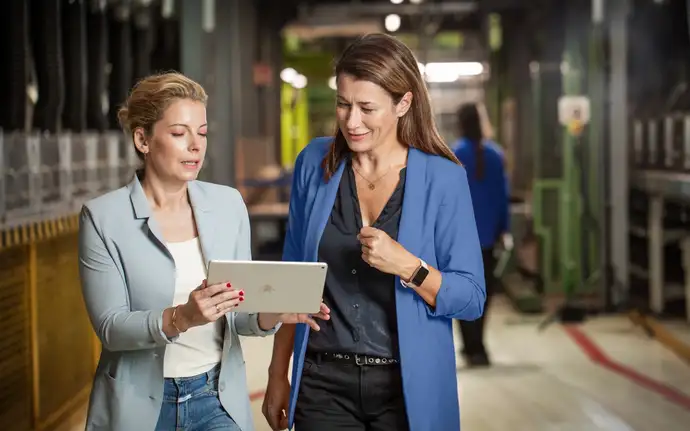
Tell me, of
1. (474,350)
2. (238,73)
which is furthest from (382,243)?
(238,73)

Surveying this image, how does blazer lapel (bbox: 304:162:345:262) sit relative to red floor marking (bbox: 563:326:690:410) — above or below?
above

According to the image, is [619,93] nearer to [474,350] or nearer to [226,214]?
[474,350]

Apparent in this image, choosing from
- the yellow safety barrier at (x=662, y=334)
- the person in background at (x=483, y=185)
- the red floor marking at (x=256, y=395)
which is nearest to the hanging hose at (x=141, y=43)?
the person in background at (x=483, y=185)

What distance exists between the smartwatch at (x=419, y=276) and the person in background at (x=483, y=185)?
416 centimetres

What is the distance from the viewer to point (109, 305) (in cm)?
219

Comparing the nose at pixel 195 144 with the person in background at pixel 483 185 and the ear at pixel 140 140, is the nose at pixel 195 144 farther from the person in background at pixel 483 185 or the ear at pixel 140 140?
the person in background at pixel 483 185

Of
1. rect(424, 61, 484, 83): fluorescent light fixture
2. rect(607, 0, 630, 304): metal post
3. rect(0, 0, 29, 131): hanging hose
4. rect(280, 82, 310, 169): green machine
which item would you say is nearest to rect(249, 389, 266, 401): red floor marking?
rect(0, 0, 29, 131): hanging hose

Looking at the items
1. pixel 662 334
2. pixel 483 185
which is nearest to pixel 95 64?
pixel 483 185

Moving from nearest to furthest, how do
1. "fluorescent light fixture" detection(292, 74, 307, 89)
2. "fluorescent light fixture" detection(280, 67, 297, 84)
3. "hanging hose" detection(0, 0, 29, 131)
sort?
1. "hanging hose" detection(0, 0, 29, 131)
2. "fluorescent light fixture" detection(280, 67, 297, 84)
3. "fluorescent light fixture" detection(292, 74, 307, 89)

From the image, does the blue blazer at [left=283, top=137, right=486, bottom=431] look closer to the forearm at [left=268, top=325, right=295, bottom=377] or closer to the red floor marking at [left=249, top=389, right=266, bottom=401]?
the forearm at [left=268, top=325, right=295, bottom=377]

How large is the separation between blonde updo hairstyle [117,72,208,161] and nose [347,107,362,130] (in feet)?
1.12

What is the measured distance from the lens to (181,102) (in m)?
2.26

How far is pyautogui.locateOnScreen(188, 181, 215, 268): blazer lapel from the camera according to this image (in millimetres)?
2303

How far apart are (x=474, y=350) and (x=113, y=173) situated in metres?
2.59
